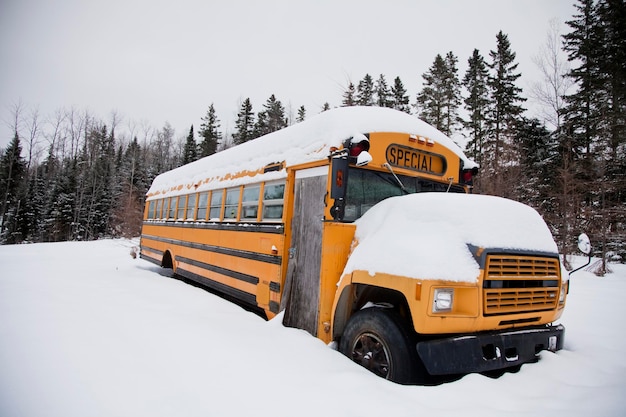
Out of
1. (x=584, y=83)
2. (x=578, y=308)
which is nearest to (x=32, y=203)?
(x=578, y=308)

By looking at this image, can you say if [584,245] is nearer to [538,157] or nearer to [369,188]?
[369,188]

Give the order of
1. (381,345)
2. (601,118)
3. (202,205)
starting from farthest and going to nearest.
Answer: (601,118) < (202,205) < (381,345)

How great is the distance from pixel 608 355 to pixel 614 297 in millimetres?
5065

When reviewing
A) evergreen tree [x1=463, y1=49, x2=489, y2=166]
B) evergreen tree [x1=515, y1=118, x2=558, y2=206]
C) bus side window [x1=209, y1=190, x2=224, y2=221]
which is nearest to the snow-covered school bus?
bus side window [x1=209, y1=190, x2=224, y2=221]

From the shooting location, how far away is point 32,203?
121 feet

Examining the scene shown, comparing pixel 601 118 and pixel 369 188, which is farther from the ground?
pixel 601 118

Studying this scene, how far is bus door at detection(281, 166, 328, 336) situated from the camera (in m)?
3.62

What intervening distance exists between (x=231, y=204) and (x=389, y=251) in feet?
11.4

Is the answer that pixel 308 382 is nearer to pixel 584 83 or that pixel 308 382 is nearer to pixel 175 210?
pixel 175 210

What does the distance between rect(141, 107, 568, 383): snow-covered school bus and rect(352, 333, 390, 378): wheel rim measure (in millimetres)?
11

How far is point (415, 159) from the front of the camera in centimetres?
385

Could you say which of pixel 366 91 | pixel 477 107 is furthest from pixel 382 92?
pixel 477 107

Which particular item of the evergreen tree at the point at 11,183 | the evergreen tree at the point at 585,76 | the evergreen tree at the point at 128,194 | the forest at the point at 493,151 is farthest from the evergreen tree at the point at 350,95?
the evergreen tree at the point at 11,183

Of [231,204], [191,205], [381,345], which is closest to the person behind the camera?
[381,345]
